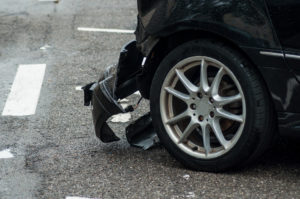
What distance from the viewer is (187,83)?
16.6ft

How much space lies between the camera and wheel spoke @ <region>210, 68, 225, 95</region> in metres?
4.88

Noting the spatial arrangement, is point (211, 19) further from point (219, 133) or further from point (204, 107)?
point (219, 133)

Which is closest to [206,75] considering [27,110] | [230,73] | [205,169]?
[230,73]

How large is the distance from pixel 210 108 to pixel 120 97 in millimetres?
837

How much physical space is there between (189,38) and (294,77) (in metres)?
→ 0.82

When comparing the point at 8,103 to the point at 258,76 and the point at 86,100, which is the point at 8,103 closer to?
the point at 86,100

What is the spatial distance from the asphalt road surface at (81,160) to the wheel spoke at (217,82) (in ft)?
1.84

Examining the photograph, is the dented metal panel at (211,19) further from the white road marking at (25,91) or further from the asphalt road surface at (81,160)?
the white road marking at (25,91)

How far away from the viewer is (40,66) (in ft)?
27.4

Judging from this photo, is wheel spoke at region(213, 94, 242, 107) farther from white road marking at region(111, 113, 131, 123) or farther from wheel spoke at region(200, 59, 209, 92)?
white road marking at region(111, 113, 131, 123)

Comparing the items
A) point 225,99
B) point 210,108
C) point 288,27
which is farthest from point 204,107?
point 288,27

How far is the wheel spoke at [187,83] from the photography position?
197 inches

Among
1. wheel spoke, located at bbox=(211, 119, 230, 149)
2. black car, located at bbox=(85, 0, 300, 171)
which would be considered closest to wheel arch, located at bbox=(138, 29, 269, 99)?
black car, located at bbox=(85, 0, 300, 171)

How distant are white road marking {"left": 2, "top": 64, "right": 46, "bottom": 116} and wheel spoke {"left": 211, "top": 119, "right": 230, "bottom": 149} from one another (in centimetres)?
229
